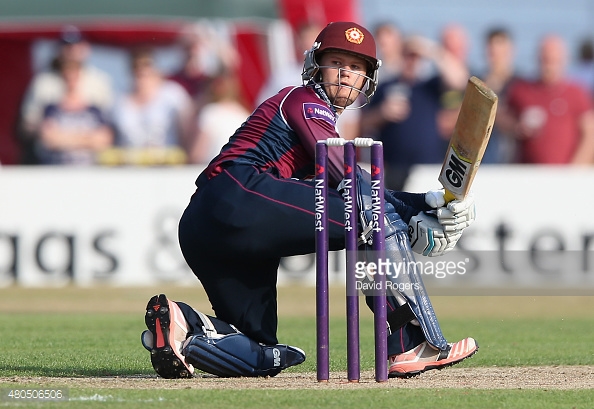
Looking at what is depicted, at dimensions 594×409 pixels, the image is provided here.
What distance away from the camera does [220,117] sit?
15461 millimetres

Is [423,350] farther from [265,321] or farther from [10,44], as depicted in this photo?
[10,44]

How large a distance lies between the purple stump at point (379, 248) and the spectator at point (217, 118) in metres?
9.78

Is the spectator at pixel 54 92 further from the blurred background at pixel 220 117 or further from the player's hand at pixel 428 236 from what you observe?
the player's hand at pixel 428 236

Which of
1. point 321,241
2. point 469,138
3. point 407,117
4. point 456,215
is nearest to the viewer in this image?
point 469,138

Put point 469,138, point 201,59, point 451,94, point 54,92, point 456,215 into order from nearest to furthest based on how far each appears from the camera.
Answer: point 469,138, point 456,215, point 451,94, point 54,92, point 201,59

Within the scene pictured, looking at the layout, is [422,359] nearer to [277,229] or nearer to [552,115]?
[277,229]

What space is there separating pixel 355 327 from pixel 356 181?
71cm

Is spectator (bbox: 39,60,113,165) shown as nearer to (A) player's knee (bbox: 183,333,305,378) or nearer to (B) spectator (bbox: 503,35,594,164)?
(B) spectator (bbox: 503,35,594,164)

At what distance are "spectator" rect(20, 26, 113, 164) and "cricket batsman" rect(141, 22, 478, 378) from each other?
969cm

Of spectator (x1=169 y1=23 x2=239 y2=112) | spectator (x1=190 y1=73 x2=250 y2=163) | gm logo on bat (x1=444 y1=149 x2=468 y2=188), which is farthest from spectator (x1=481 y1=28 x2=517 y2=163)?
gm logo on bat (x1=444 y1=149 x2=468 y2=188)

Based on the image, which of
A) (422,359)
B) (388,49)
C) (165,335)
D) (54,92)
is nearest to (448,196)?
(422,359)

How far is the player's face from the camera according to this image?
6.28 m

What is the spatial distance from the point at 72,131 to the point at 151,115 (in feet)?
3.41

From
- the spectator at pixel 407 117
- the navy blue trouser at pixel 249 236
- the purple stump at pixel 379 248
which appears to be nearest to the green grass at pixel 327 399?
the purple stump at pixel 379 248
